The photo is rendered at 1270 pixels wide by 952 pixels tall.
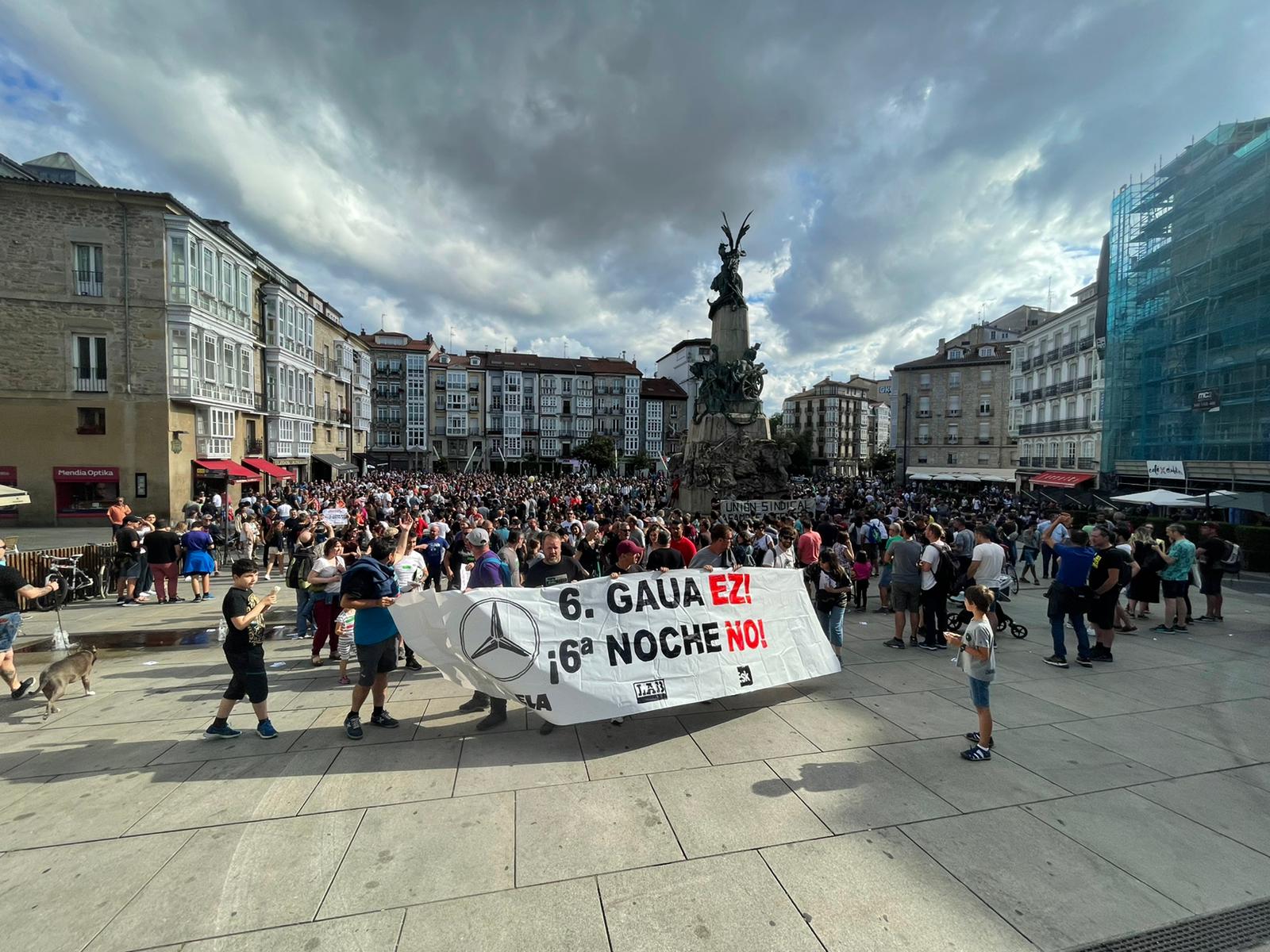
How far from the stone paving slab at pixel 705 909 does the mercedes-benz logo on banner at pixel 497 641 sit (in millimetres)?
1936

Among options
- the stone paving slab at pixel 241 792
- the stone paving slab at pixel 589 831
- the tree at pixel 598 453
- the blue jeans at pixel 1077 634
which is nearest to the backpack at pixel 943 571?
the blue jeans at pixel 1077 634

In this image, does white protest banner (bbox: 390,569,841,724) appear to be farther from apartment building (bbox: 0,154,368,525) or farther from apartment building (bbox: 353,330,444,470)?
apartment building (bbox: 353,330,444,470)

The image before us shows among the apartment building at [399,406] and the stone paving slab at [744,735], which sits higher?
the apartment building at [399,406]

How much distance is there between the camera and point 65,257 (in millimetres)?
22875

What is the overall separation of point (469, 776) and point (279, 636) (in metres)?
5.81

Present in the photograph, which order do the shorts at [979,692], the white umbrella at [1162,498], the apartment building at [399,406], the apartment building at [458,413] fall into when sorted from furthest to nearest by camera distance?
the apartment building at [458,413]
the apartment building at [399,406]
the white umbrella at [1162,498]
the shorts at [979,692]

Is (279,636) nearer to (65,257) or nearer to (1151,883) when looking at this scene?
(1151,883)

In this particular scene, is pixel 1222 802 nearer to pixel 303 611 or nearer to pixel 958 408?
pixel 303 611

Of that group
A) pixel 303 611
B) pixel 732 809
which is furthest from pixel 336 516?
pixel 732 809

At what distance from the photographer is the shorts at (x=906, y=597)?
800 centimetres

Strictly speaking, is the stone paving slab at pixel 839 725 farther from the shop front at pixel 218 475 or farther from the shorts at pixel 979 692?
the shop front at pixel 218 475

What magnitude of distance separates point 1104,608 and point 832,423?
4007 inches

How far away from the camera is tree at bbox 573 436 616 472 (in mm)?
68562

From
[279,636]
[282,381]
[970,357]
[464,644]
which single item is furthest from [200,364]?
[970,357]
